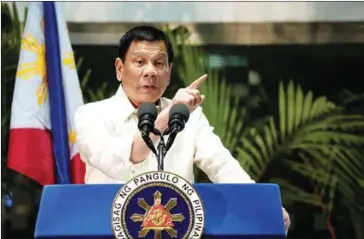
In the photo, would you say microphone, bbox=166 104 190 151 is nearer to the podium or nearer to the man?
the podium

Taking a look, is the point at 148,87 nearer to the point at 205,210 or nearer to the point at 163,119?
the point at 163,119

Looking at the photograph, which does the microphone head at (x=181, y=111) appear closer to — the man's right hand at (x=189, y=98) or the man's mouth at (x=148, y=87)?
the man's right hand at (x=189, y=98)

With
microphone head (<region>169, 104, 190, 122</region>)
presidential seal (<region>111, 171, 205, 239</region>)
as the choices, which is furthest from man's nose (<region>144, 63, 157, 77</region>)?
presidential seal (<region>111, 171, 205, 239</region>)

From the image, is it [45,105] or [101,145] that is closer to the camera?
[101,145]

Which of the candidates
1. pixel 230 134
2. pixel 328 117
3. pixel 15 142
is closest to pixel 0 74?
pixel 15 142

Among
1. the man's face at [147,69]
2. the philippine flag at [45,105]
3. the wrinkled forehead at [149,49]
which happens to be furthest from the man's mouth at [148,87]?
the philippine flag at [45,105]

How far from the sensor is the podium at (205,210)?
2.08 m

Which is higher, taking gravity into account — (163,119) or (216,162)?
(163,119)

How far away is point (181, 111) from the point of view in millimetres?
2074

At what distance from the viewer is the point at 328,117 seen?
5.26 m

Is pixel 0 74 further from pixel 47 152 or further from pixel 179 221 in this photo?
pixel 179 221

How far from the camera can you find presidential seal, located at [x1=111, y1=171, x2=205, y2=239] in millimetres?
2031

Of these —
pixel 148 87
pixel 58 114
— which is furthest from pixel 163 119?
pixel 58 114

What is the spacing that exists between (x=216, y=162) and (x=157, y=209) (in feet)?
1.80
